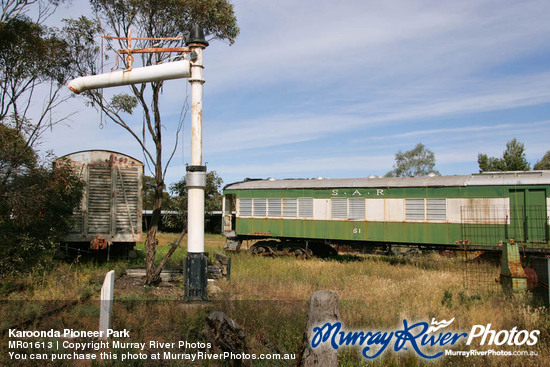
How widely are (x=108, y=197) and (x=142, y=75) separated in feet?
21.8

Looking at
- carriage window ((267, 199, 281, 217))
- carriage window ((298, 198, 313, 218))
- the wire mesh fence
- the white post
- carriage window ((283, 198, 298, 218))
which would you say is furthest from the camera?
carriage window ((267, 199, 281, 217))

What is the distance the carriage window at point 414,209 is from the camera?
15820mm

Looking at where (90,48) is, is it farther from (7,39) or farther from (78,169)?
(78,169)

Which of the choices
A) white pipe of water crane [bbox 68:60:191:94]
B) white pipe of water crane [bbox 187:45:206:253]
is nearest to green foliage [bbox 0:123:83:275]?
white pipe of water crane [bbox 68:60:191:94]

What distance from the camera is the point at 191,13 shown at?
514 inches

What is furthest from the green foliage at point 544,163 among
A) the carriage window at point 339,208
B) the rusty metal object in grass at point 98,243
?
the rusty metal object in grass at point 98,243

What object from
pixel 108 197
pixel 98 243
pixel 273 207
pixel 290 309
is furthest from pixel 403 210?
pixel 98 243

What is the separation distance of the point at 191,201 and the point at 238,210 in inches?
437

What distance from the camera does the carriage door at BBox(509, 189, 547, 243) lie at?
46.3ft

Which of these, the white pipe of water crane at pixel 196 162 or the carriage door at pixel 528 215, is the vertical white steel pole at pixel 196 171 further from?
the carriage door at pixel 528 215

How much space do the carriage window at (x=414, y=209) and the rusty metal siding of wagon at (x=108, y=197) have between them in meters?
9.79

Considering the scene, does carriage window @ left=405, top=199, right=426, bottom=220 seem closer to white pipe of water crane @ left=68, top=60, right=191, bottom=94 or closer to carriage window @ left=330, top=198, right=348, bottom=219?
carriage window @ left=330, top=198, right=348, bottom=219

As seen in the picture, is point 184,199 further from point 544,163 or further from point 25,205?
point 544,163

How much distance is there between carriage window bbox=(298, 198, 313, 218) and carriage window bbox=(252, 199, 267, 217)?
176 cm
